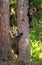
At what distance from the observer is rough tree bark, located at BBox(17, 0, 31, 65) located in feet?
29.7

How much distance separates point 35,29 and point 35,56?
431cm

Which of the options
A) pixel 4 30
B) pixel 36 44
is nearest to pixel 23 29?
pixel 4 30

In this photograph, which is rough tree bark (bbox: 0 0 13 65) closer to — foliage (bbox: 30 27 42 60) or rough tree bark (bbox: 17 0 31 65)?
rough tree bark (bbox: 17 0 31 65)

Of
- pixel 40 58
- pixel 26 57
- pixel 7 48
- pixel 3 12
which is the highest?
pixel 3 12

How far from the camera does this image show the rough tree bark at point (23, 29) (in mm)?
9047

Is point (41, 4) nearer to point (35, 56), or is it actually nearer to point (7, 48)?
point (35, 56)

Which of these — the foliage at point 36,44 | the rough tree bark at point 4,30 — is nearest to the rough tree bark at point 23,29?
the rough tree bark at point 4,30

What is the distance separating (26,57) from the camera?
9367 mm

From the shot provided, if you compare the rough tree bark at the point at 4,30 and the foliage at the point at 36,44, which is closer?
the rough tree bark at the point at 4,30

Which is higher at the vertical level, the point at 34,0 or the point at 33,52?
the point at 34,0

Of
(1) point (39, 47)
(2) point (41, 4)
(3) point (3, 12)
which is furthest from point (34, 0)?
(3) point (3, 12)

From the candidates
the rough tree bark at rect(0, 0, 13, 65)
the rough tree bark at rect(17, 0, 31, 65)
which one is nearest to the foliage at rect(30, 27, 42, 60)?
the rough tree bark at rect(17, 0, 31, 65)

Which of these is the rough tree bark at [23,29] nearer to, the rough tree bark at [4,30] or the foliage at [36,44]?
the rough tree bark at [4,30]

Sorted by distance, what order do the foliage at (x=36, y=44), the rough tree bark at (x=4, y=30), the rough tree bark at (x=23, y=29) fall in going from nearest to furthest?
the rough tree bark at (x=4, y=30), the rough tree bark at (x=23, y=29), the foliage at (x=36, y=44)
